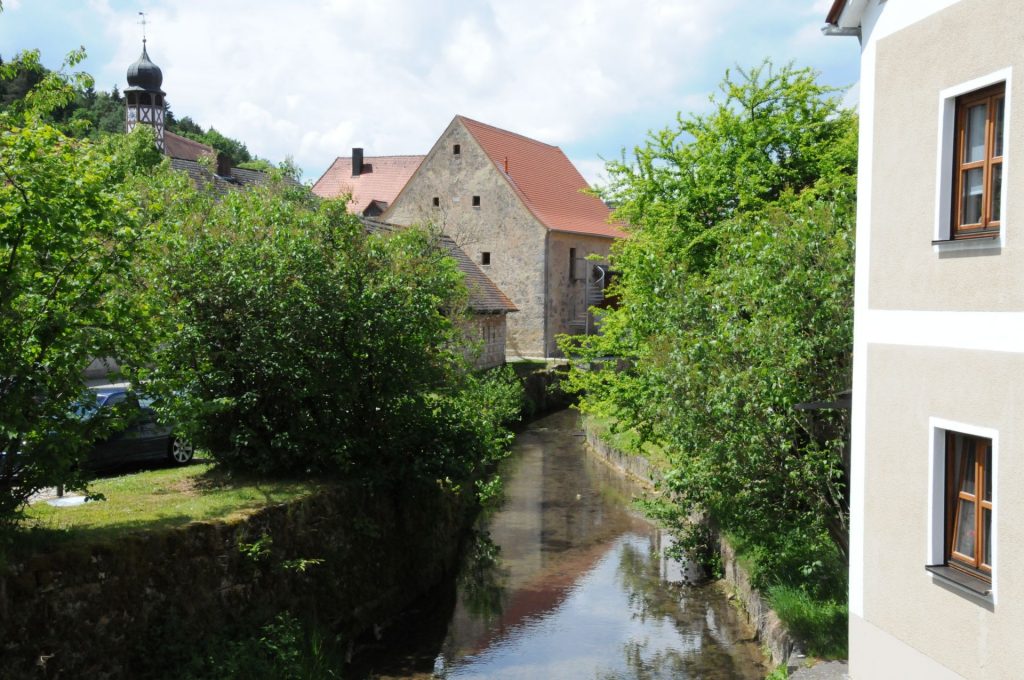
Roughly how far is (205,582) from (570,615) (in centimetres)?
601

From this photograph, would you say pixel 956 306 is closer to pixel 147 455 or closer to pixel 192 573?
pixel 192 573

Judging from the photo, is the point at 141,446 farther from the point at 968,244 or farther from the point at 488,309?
the point at 488,309

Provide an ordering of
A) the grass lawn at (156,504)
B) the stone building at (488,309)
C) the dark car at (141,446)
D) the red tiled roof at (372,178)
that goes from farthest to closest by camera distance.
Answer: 1. the red tiled roof at (372,178)
2. the stone building at (488,309)
3. the dark car at (141,446)
4. the grass lawn at (156,504)

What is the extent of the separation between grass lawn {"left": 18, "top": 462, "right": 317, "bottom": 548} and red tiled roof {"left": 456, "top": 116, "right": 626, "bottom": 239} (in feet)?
95.3

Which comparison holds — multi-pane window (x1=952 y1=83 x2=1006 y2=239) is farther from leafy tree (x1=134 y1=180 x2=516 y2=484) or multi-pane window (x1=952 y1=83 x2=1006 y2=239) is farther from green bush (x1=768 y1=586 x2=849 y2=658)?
leafy tree (x1=134 y1=180 x2=516 y2=484)

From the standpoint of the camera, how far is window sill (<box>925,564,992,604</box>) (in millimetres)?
7191

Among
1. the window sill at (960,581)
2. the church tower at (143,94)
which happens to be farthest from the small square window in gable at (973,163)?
the church tower at (143,94)

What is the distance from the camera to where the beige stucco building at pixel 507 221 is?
4216 cm

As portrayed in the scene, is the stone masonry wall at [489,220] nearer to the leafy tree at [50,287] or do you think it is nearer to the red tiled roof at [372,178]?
the red tiled roof at [372,178]

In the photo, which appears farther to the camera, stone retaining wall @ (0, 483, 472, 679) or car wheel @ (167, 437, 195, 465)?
car wheel @ (167, 437, 195, 465)

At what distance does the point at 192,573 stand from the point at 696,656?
6.54 metres

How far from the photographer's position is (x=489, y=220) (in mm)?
42750

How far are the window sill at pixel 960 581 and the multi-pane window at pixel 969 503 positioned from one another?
0.06 metres

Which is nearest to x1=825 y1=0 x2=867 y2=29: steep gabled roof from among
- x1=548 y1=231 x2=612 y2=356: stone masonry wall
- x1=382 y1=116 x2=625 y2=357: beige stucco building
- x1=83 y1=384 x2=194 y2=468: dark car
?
x1=83 y1=384 x2=194 y2=468: dark car
